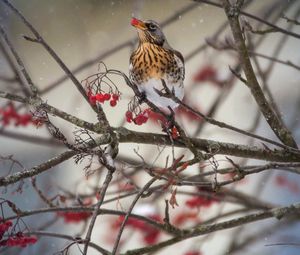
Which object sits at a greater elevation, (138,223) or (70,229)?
(70,229)

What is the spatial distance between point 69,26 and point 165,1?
69cm

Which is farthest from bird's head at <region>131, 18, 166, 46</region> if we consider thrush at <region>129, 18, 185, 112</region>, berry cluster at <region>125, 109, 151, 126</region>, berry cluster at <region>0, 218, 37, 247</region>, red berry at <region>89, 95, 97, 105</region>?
berry cluster at <region>0, 218, 37, 247</region>

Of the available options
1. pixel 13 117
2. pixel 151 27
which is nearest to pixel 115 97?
pixel 151 27

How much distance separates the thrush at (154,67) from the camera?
1.60m

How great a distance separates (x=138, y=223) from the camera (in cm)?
228

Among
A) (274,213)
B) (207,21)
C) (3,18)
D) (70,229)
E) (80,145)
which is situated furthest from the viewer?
(207,21)

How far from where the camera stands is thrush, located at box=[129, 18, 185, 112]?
1598 mm

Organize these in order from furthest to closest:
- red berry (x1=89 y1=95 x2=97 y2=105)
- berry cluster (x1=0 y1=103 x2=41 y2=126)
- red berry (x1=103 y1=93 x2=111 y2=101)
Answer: berry cluster (x1=0 y1=103 x2=41 y2=126) → red berry (x1=103 y1=93 x2=111 y2=101) → red berry (x1=89 y1=95 x2=97 y2=105)

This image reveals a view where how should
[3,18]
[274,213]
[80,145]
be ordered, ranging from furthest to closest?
[3,18] < [274,213] < [80,145]

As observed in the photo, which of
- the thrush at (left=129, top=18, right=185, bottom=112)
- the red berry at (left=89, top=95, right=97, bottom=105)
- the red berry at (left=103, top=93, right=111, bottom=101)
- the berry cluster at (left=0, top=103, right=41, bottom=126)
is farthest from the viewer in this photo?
the berry cluster at (left=0, top=103, right=41, bottom=126)

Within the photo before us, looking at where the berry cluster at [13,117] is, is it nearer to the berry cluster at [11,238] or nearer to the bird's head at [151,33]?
the bird's head at [151,33]

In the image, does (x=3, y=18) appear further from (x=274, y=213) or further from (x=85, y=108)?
(x=274, y=213)

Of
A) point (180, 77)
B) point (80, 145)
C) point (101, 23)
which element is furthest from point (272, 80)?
point (80, 145)

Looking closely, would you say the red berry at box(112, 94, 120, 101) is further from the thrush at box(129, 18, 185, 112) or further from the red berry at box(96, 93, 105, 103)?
the thrush at box(129, 18, 185, 112)
